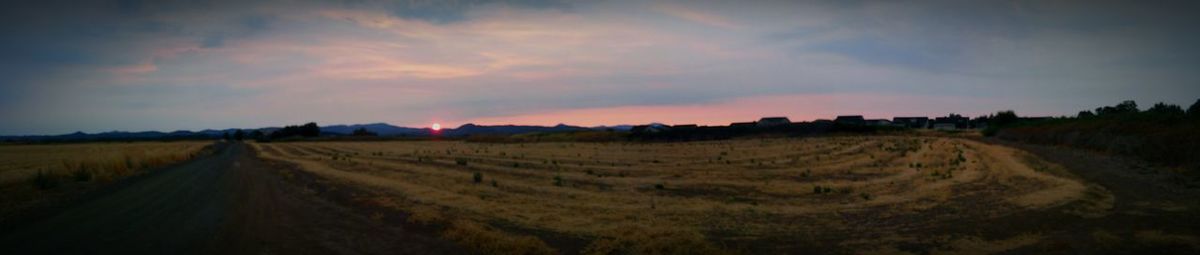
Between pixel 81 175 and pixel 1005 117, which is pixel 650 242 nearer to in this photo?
pixel 81 175

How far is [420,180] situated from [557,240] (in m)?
11.7

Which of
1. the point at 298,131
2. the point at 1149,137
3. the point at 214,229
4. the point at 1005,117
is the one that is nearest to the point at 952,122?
the point at 1005,117

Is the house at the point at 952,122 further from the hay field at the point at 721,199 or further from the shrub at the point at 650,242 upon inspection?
the shrub at the point at 650,242

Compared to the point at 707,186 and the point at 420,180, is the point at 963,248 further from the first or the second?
the point at 420,180

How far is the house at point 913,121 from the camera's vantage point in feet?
487

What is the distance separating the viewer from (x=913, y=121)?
513 ft

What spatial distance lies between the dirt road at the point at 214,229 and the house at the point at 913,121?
15924 cm

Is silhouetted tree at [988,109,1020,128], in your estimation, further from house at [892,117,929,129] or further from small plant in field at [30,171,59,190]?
small plant in field at [30,171,59,190]

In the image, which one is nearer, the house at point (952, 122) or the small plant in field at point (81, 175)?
the small plant in field at point (81, 175)

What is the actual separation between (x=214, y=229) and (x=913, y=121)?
174716mm

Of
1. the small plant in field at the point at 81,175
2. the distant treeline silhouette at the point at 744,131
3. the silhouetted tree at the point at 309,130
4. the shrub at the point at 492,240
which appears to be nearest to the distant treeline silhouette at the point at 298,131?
the silhouetted tree at the point at 309,130

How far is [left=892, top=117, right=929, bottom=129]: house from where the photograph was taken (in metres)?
148

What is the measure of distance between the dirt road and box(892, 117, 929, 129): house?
522 ft

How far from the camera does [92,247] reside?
8.79 meters
